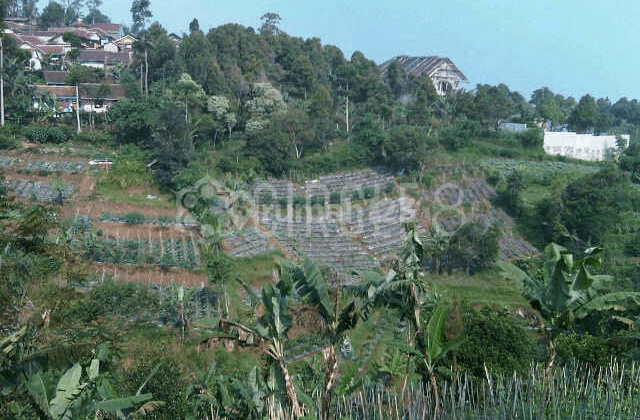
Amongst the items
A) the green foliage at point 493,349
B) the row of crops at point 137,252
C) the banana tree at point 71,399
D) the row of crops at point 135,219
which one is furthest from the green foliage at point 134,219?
the banana tree at point 71,399

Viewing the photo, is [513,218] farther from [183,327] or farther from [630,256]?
[183,327]

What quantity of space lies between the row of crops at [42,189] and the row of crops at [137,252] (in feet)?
9.06

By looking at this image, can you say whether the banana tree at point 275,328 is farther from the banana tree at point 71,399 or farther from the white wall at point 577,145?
the white wall at point 577,145

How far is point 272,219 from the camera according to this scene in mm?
18578

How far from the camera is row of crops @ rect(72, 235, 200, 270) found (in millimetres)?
14695

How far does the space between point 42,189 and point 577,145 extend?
19269mm

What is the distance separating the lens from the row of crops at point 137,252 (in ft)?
48.2

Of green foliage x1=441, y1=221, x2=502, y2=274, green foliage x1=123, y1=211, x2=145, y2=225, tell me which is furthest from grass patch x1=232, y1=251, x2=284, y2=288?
green foliage x1=441, y1=221, x2=502, y2=274

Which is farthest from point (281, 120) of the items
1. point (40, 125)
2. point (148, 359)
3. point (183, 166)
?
point (148, 359)

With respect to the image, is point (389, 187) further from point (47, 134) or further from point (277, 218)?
point (47, 134)

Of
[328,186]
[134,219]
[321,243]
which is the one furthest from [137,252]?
[328,186]

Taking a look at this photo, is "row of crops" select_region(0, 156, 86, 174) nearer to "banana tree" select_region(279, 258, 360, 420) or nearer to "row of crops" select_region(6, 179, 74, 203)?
"row of crops" select_region(6, 179, 74, 203)

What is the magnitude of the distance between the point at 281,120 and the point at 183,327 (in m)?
10.7

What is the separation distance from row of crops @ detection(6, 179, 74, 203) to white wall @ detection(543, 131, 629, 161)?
17.2 m
